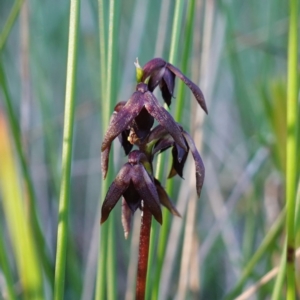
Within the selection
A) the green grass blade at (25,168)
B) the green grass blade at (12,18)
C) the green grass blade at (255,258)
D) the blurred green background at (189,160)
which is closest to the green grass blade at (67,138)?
the blurred green background at (189,160)

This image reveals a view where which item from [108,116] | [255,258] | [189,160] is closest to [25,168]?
[108,116]

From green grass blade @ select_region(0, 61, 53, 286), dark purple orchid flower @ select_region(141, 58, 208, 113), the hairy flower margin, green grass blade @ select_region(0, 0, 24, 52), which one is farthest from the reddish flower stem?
green grass blade @ select_region(0, 0, 24, 52)

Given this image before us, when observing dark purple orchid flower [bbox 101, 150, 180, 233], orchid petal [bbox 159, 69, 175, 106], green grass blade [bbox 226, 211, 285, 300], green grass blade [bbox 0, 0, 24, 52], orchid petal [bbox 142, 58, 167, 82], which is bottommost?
green grass blade [bbox 226, 211, 285, 300]

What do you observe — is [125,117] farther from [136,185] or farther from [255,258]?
[255,258]

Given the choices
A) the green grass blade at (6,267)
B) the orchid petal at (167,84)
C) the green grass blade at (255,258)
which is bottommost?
the green grass blade at (255,258)

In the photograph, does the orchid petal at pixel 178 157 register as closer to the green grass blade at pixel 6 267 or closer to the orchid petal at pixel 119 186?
the orchid petal at pixel 119 186

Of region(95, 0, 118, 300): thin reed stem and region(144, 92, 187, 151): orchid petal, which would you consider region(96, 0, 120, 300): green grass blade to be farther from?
region(144, 92, 187, 151): orchid petal
